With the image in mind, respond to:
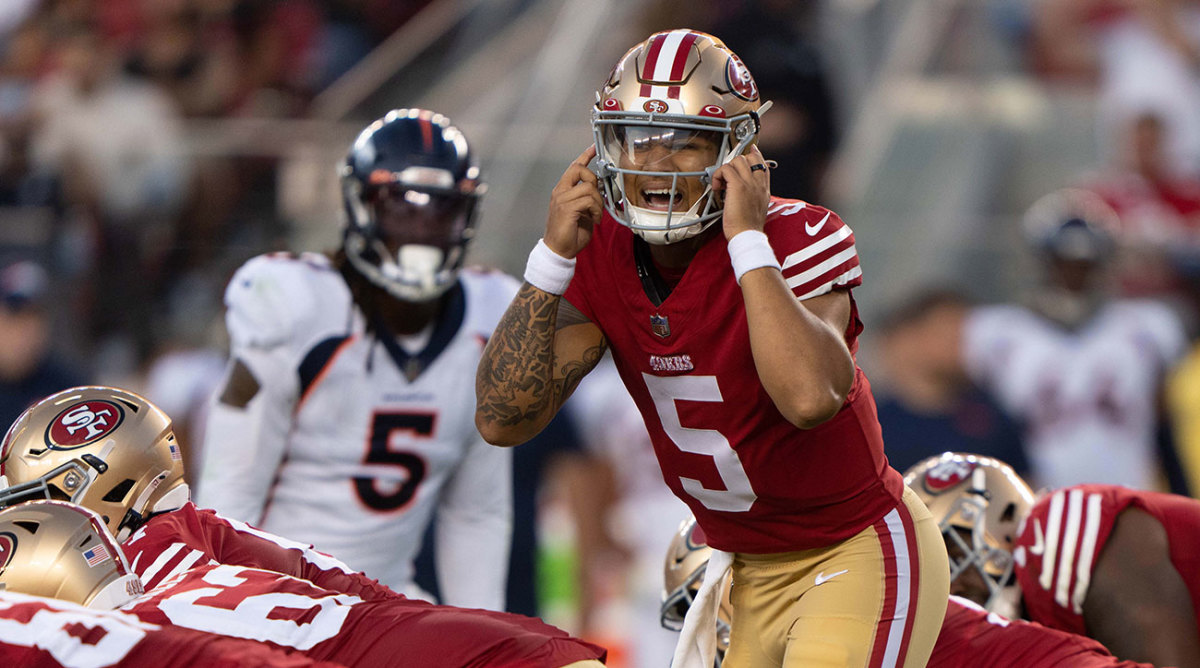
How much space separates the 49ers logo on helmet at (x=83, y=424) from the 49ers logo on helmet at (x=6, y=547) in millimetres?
475

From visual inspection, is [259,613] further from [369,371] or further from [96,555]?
[369,371]

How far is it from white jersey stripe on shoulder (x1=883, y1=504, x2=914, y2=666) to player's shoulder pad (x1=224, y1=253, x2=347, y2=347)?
1.81m

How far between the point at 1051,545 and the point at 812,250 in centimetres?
115

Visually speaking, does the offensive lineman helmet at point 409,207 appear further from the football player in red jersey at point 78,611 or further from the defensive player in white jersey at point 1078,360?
the defensive player in white jersey at point 1078,360

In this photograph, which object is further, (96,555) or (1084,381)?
(1084,381)

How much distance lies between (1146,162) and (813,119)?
6.79 feet

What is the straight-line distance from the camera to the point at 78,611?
2.64 metres

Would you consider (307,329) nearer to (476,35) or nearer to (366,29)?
(476,35)

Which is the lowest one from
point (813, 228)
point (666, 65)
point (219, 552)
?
point (219, 552)

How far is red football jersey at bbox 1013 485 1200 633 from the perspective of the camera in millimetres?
3619

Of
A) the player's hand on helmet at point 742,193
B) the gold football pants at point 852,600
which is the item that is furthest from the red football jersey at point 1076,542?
the player's hand on helmet at point 742,193

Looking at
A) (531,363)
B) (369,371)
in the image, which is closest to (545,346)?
(531,363)

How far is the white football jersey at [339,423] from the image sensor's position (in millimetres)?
4227

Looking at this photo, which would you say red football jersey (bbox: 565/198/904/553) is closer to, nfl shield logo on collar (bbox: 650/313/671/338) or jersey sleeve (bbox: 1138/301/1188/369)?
nfl shield logo on collar (bbox: 650/313/671/338)
